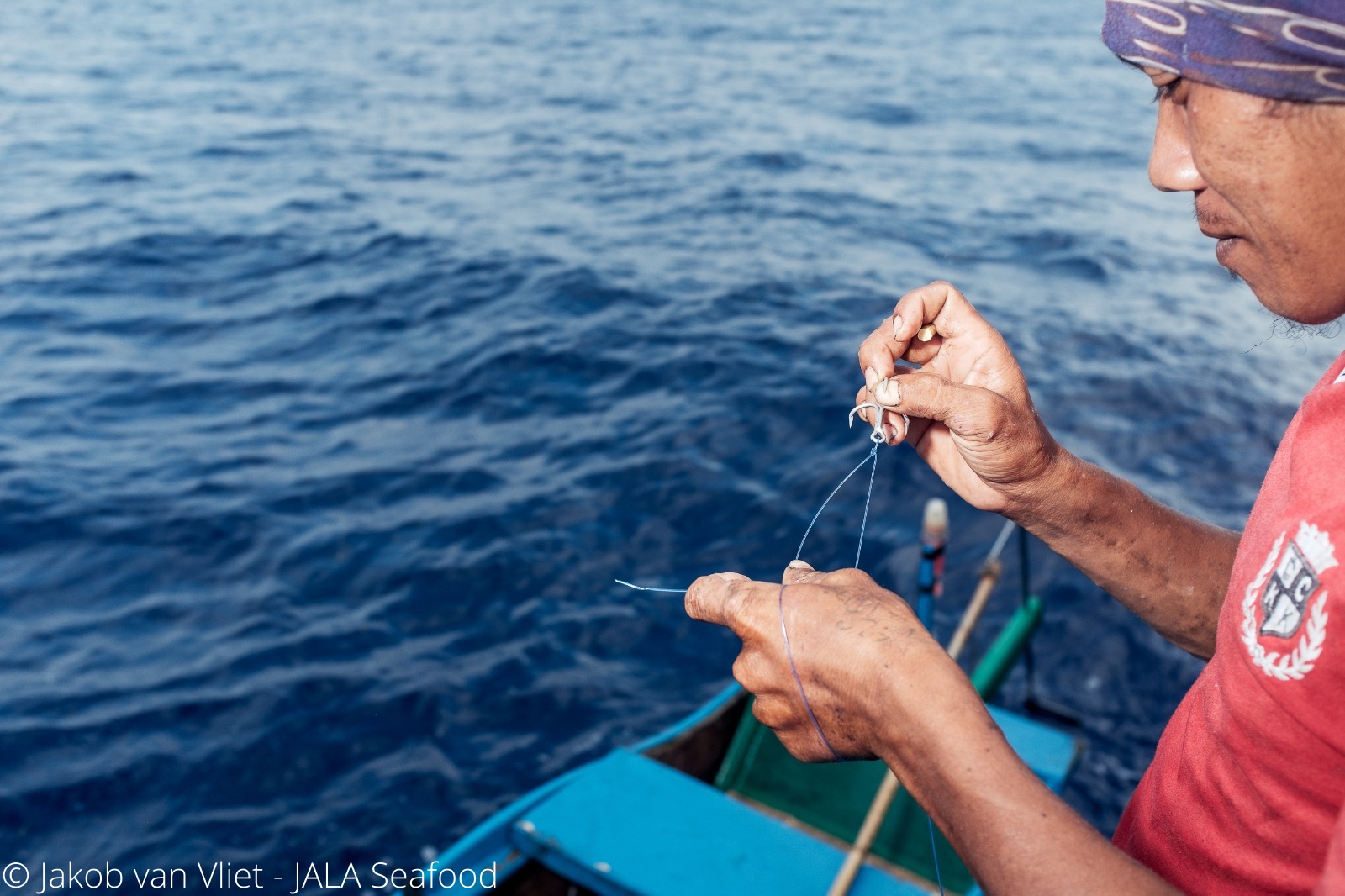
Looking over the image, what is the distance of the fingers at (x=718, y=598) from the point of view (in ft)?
5.70

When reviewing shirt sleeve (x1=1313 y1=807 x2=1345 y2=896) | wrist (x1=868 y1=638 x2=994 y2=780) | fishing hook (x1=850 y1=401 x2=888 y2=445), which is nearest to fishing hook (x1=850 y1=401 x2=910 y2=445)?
fishing hook (x1=850 y1=401 x2=888 y2=445)

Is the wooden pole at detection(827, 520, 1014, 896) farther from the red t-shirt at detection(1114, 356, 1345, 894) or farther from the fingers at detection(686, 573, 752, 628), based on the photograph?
the red t-shirt at detection(1114, 356, 1345, 894)

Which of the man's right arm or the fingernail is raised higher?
the fingernail

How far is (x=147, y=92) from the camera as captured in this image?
16.5 metres

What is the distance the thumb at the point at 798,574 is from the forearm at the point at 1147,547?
0.50 m

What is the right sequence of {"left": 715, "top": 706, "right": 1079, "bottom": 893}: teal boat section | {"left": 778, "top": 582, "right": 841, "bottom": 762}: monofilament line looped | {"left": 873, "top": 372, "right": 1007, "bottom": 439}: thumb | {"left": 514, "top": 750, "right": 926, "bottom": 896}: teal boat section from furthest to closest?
1. {"left": 715, "top": 706, "right": 1079, "bottom": 893}: teal boat section
2. {"left": 514, "top": 750, "right": 926, "bottom": 896}: teal boat section
3. {"left": 873, "top": 372, "right": 1007, "bottom": 439}: thumb
4. {"left": 778, "top": 582, "right": 841, "bottom": 762}: monofilament line looped

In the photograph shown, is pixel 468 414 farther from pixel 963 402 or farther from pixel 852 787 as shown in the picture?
pixel 963 402

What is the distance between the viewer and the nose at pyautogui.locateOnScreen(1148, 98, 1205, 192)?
135 cm

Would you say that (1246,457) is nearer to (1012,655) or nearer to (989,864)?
(1012,655)

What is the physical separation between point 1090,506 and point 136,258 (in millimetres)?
10688

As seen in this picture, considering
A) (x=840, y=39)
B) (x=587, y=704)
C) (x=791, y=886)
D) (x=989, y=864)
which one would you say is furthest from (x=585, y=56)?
(x=989, y=864)

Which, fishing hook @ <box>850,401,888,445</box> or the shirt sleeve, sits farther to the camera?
fishing hook @ <box>850,401,888,445</box>

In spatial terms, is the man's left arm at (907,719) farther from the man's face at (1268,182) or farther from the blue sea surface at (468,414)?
the blue sea surface at (468,414)

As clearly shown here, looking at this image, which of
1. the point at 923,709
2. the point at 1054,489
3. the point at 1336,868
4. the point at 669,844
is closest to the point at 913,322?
the point at 1054,489
